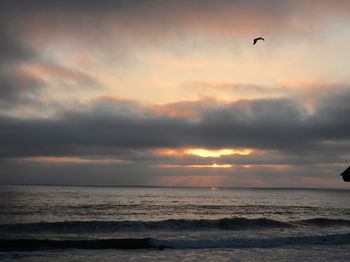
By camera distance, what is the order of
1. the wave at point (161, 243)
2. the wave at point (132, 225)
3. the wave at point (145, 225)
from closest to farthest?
the wave at point (161, 243)
the wave at point (145, 225)
the wave at point (132, 225)

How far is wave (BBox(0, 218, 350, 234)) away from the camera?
32.3 meters

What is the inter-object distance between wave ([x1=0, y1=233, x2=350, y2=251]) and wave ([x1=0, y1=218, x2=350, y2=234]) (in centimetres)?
668

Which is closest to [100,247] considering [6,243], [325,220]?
[6,243]

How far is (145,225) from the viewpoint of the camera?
3541cm

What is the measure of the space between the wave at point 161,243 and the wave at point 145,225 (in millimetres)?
6676

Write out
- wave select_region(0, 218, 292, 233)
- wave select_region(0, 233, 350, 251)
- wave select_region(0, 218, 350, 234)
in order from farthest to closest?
wave select_region(0, 218, 292, 233)
wave select_region(0, 218, 350, 234)
wave select_region(0, 233, 350, 251)

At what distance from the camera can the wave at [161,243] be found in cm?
2353

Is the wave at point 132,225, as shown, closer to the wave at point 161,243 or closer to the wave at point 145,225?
the wave at point 145,225

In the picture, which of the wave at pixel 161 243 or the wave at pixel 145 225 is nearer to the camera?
the wave at pixel 161 243

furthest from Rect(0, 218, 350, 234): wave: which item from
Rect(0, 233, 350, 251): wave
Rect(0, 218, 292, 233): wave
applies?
Rect(0, 233, 350, 251): wave

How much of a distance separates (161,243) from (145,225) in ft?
33.7

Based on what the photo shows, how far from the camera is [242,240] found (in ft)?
86.7

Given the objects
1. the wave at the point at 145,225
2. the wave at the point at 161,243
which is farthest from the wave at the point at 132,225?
the wave at the point at 161,243

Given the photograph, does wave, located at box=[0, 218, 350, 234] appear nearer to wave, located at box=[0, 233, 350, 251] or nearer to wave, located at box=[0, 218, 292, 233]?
wave, located at box=[0, 218, 292, 233]
